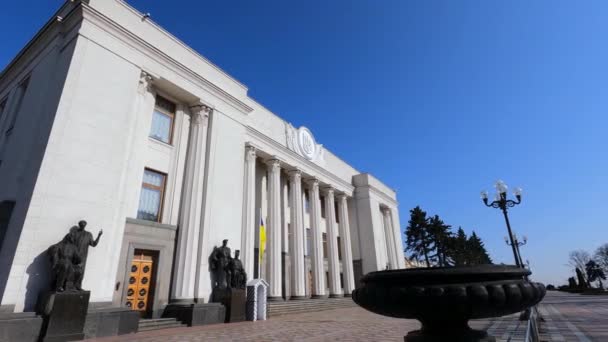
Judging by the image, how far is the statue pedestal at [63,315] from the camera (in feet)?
25.3

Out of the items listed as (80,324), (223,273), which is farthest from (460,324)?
(223,273)

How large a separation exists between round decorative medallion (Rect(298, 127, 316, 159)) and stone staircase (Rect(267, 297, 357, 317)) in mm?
10220

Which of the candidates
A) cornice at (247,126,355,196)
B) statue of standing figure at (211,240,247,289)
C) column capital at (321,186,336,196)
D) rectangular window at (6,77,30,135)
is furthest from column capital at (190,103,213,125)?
column capital at (321,186,336,196)

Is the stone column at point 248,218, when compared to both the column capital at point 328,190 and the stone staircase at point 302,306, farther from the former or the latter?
the column capital at point 328,190

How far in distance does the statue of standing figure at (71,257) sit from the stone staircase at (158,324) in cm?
233

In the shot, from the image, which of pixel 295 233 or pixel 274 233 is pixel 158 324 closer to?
pixel 274 233

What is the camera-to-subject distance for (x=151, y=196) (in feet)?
41.7

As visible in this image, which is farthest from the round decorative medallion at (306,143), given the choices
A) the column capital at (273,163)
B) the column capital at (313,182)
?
the column capital at (273,163)

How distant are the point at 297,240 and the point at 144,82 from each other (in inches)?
505

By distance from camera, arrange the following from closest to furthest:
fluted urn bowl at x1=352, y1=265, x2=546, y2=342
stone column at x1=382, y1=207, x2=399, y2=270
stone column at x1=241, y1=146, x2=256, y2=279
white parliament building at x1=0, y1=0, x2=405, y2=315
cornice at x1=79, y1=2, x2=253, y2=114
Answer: fluted urn bowl at x1=352, y1=265, x2=546, y2=342, white parliament building at x1=0, y1=0, x2=405, y2=315, cornice at x1=79, y1=2, x2=253, y2=114, stone column at x1=241, y1=146, x2=256, y2=279, stone column at x1=382, y1=207, x2=399, y2=270

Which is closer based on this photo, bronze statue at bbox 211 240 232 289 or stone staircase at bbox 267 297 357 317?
bronze statue at bbox 211 240 232 289

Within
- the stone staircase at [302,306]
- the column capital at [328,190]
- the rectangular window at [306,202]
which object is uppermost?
the column capital at [328,190]

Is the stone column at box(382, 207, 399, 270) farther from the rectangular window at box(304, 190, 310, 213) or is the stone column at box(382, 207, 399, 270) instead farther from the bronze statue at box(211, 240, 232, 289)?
the bronze statue at box(211, 240, 232, 289)

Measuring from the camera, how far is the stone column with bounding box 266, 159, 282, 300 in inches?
714
